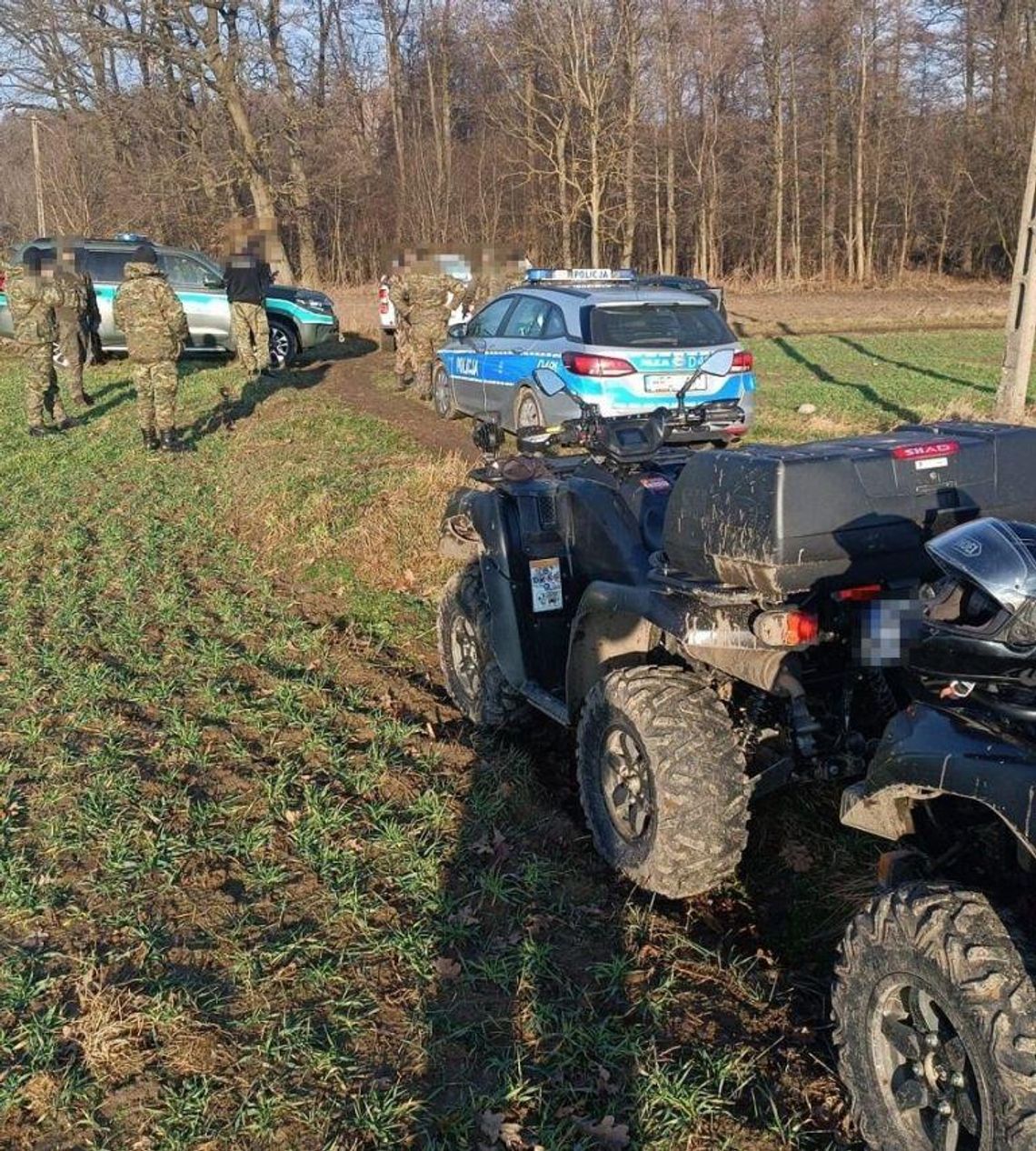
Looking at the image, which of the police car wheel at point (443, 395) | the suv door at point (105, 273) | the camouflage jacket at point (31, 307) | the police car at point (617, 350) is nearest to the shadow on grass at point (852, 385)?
the police car at point (617, 350)

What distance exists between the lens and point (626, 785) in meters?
3.77

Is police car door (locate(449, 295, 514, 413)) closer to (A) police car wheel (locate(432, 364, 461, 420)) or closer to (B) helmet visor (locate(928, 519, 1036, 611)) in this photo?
(A) police car wheel (locate(432, 364, 461, 420))

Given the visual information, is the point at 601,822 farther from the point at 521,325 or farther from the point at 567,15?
→ the point at 567,15

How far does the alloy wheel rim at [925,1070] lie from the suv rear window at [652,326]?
319 inches

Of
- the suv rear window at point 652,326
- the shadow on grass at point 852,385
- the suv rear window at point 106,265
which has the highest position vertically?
the suv rear window at point 106,265

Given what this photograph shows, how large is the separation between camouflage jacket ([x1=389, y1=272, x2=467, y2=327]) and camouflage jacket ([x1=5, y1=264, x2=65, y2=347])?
14.2ft

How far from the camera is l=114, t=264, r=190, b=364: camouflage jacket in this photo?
11992 mm

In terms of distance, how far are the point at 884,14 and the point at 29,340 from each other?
37302 millimetres

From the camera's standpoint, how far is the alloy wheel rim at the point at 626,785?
3639 mm

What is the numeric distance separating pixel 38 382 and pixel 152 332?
2.45 m

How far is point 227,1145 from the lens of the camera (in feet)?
9.09

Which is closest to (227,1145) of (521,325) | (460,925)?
(460,925)

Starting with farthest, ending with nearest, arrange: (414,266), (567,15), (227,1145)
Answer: (567,15) → (414,266) → (227,1145)

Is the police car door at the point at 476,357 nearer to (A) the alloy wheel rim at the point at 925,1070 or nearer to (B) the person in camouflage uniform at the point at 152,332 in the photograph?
(B) the person in camouflage uniform at the point at 152,332
